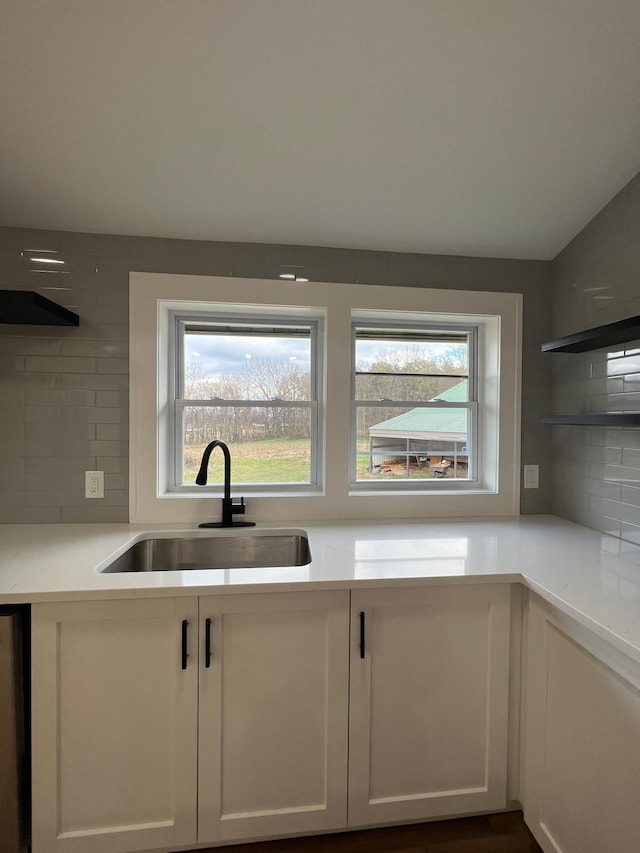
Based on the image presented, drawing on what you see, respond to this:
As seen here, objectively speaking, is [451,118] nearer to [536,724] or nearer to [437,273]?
[437,273]

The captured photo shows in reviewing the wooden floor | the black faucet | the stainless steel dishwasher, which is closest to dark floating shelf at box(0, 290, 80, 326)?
the black faucet

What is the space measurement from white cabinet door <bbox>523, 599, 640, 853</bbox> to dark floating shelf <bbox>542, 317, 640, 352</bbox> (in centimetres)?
95

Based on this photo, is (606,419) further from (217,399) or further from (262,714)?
(217,399)

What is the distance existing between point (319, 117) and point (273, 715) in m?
1.92

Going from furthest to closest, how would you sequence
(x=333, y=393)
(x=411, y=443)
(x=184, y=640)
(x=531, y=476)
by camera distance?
(x=411, y=443) < (x=531, y=476) < (x=333, y=393) < (x=184, y=640)

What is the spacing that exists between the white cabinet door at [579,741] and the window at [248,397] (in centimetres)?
124

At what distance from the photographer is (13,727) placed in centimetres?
117

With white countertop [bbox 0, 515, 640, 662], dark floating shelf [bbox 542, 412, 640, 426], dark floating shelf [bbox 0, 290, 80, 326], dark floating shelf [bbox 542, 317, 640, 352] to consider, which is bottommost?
white countertop [bbox 0, 515, 640, 662]

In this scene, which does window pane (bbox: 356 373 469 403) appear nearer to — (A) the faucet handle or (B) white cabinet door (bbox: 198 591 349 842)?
(A) the faucet handle

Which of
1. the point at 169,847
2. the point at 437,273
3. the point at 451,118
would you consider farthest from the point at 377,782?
the point at 451,118

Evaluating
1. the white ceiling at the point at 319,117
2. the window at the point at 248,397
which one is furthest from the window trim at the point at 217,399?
the white ceiling at the point at 319,117

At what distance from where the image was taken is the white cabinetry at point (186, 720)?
121 centimetres

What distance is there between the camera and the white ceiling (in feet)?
3.69

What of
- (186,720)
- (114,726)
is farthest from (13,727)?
(186,720)
